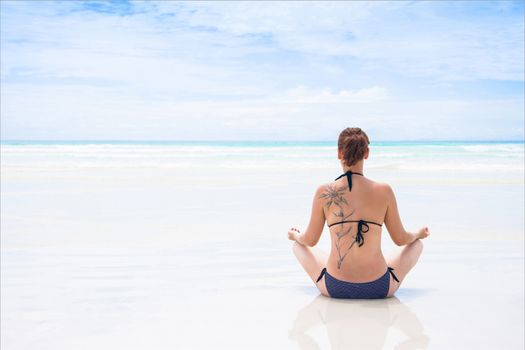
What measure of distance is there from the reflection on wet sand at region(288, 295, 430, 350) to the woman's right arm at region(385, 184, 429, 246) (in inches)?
21.3

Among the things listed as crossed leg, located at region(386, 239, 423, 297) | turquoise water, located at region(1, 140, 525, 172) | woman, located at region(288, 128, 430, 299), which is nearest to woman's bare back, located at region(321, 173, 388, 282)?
woman, located at region(288, 128, 430, 299)

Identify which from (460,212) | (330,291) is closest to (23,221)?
(330,291)

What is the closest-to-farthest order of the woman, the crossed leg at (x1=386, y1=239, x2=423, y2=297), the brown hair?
1. the brown hair
2. the woman
3. the crossed leg at (x1=386, y1=239, x2=423, y2=297)

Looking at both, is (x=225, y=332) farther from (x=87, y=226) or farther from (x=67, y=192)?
(x=67, y=192)

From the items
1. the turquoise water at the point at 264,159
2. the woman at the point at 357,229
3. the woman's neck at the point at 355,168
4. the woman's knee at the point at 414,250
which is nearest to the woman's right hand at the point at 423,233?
the woman at the point at 357,229

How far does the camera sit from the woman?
379 cm

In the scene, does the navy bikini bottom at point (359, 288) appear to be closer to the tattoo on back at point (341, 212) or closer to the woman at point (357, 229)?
the woman at point (357, 229)

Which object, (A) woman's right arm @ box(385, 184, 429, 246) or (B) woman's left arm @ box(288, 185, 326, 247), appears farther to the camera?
(B) woman's left arm @ box(288, 185, 326, 247)

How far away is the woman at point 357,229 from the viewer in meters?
3.79

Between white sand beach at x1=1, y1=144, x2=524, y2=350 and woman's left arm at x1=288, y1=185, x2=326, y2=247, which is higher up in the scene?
woman's left arm at x1=288, y1=185, x2=326, y2=247

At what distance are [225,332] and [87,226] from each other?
15.1ft

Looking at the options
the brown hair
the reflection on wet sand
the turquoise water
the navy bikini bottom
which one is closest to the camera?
the reflection on wet sand

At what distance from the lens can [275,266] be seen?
5.40 metres

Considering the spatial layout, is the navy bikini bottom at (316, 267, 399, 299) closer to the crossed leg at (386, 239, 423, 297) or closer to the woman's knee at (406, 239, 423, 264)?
the crossed leg at (386, 239, 423, 297)
